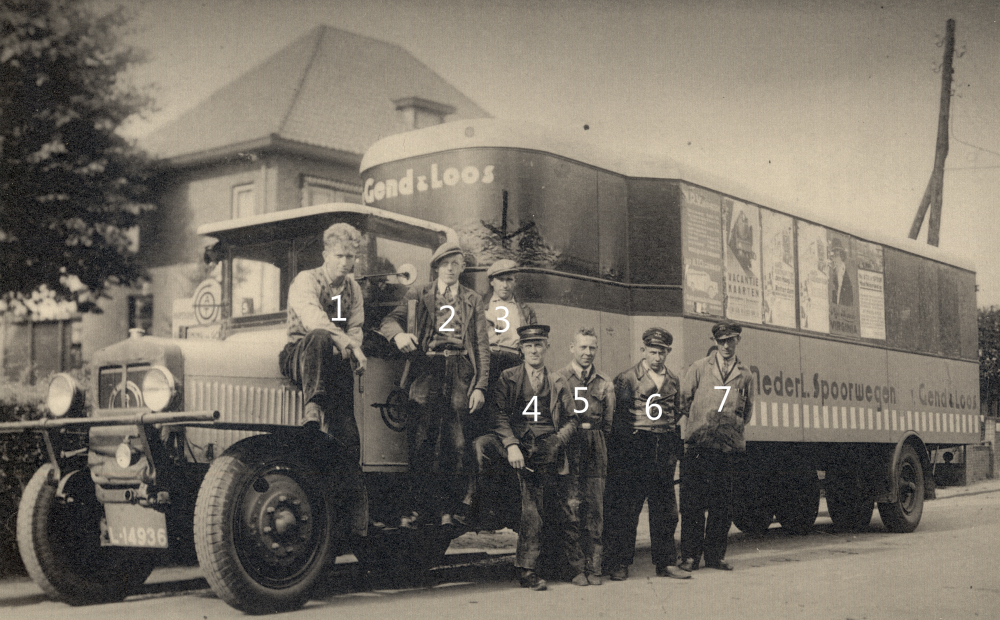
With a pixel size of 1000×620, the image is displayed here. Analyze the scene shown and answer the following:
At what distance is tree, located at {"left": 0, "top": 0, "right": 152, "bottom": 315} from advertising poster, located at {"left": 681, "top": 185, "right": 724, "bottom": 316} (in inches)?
182

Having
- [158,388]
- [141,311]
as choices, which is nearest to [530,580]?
[158,388]

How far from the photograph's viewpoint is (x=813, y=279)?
36.2ft

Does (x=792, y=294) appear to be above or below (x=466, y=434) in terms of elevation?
above

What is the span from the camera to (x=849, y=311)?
11.6 metres

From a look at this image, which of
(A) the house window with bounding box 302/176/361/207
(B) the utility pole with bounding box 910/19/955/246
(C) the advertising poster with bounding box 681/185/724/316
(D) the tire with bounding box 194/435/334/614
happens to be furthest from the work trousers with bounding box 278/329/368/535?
(A) the house window with bounding box 302/176/361/207

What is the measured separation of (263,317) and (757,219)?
5113mm

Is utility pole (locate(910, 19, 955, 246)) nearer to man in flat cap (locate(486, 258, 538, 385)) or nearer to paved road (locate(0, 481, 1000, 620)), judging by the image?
paved road (locate(0, 481, 1000, 620))

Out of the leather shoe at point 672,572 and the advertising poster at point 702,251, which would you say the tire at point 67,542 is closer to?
the leather shoe at point 672,572

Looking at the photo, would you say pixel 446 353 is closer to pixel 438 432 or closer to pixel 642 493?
pixel 438 432

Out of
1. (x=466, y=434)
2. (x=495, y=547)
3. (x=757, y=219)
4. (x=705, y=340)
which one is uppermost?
(x=757, y=219)

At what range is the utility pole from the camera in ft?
29.6

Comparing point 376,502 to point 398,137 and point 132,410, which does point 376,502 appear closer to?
point 132,410

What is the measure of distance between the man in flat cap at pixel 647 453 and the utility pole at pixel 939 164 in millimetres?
3565

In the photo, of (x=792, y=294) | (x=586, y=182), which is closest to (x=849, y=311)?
(x=792, y=294)
